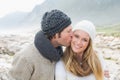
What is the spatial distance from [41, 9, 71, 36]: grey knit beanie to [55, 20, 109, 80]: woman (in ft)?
0.86

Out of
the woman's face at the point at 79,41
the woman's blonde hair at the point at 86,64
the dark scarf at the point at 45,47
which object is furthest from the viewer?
the woman's blonde hair at the point at 86,64

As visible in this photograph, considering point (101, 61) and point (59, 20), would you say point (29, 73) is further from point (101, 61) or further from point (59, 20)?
point (101, 61)

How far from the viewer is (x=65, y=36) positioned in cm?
460

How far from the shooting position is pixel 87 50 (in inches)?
194

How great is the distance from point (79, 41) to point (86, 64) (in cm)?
47

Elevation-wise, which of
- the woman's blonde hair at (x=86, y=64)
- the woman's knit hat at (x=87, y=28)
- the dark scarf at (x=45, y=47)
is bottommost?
the woman's blonde hair at (x=86, y=64)

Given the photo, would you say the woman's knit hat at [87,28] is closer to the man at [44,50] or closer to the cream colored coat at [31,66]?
the man at [44,50]

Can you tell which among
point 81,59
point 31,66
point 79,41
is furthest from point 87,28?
point 31,66

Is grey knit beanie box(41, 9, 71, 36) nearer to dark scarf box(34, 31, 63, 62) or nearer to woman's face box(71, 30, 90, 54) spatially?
dark scarf box(34, 31, 63, 62)

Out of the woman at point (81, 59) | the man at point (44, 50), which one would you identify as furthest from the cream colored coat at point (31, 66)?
the woman at point (81, 59)

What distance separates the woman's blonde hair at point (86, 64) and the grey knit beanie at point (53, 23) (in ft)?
1.59

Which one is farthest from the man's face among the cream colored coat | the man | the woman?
the cream colored coat

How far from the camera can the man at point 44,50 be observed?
4.52 metres

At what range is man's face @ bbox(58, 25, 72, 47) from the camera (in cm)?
459
